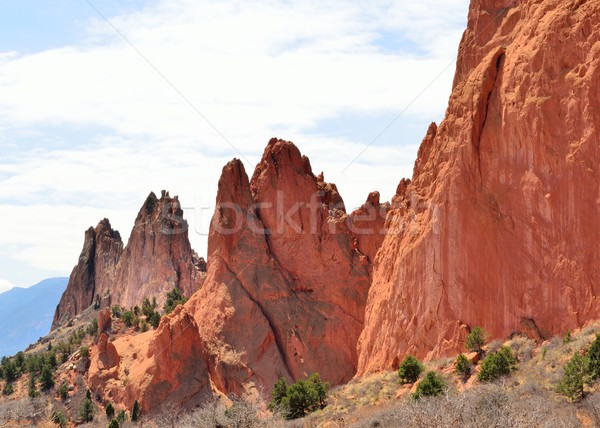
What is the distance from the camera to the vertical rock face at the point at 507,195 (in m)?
44.0

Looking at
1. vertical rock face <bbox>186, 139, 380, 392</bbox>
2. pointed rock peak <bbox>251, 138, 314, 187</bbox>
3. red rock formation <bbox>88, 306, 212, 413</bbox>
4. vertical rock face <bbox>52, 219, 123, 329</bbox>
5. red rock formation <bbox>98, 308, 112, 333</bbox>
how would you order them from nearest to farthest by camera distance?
red rock formation <bbox>88, 306, 212, 413</bbox> < vertical rock face <bbox>186, 139, 380, 392</bbox> < pointed rock peak <bbox>251, 138, 314, 187</bbox> < red rock formation <bbox>98, 308, 112, 333</bbox> < vertical rock face <bbox>52, 219, 123, 329</bbox>

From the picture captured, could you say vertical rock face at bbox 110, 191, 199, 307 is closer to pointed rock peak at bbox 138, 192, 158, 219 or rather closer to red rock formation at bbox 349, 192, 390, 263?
pointed rock peak at bbox 138, 192, 158, 219

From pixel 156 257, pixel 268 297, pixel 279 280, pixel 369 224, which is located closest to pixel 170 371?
pixel 268 297

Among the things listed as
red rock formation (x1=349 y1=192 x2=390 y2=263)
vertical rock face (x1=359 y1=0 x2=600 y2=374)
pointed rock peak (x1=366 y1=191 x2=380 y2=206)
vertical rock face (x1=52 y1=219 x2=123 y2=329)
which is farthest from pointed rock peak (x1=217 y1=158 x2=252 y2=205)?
vertical rock face (x1=52 y1=219 x2=123 y2=329)

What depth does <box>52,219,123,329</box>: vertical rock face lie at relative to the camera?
5930 inches

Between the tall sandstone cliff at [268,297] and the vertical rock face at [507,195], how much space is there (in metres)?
20.8

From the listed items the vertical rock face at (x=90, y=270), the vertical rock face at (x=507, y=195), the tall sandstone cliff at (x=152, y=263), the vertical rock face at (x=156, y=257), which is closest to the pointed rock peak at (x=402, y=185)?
the vertical rock face at (x=507, y=195)

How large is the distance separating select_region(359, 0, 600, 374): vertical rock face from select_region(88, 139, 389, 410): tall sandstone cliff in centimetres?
2083

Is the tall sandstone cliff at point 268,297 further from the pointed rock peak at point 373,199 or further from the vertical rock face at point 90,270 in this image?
the vertical rock face at point 90,270

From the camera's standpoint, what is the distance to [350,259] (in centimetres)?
8006

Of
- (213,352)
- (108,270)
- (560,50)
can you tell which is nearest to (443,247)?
(560,50)

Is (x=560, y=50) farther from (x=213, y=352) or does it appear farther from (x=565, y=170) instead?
(x=213, y=352)

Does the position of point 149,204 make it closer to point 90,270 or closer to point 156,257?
point 156,257

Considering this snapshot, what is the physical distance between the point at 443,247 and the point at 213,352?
29776 millimetres
